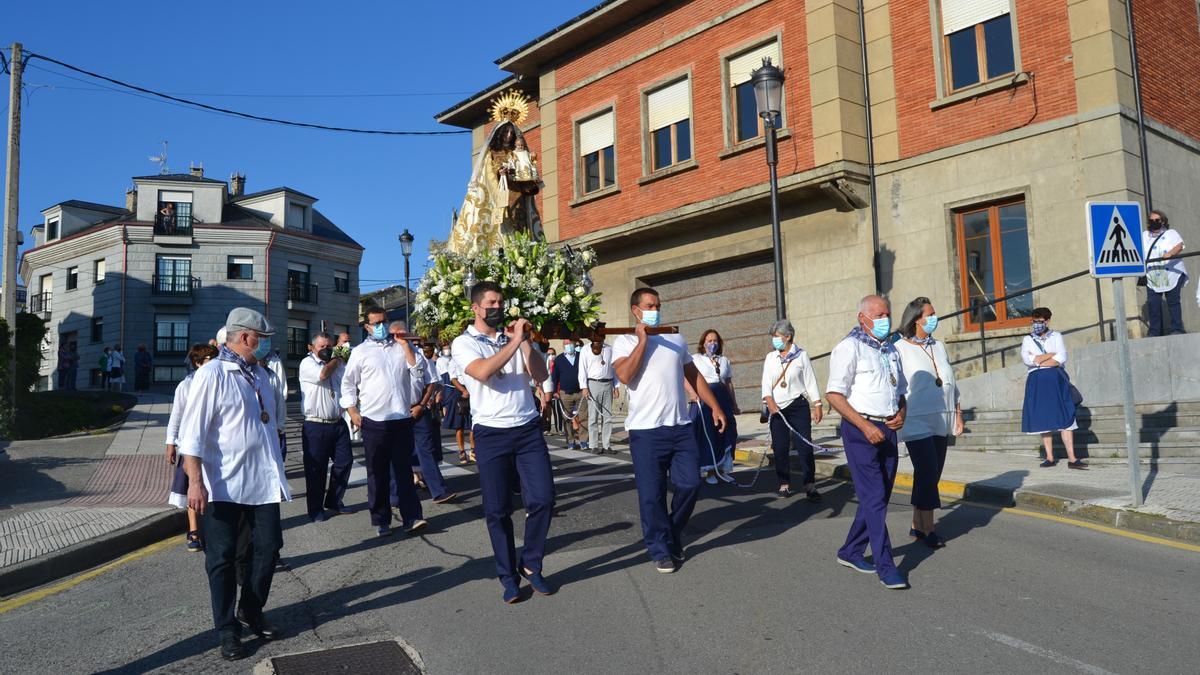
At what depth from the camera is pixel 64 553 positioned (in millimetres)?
6777

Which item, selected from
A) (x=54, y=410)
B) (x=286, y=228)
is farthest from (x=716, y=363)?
(x=286, y=228)

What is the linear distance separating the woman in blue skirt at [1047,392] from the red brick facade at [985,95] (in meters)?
5.17

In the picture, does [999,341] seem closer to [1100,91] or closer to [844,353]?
[1100,91]

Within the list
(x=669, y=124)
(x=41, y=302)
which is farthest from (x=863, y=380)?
(x=41, y=302)

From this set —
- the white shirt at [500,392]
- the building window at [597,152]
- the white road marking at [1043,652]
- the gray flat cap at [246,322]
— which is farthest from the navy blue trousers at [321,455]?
the building window at [597,152]

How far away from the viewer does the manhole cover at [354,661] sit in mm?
4266

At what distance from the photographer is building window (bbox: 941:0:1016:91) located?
14.5 meters

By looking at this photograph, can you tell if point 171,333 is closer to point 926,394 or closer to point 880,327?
point 926,394

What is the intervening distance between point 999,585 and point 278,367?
22.8 ft

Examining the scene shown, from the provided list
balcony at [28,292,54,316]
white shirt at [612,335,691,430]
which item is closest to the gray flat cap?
white shirt at [612,335,691,430]

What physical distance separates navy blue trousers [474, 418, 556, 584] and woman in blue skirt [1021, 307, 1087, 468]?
703 cm

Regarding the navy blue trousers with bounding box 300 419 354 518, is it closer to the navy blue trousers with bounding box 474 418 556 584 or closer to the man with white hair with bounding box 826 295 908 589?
the navy blue trousers with bounding box 474 418 556 584

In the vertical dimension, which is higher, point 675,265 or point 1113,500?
point 675,265

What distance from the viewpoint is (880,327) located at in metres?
6.11
